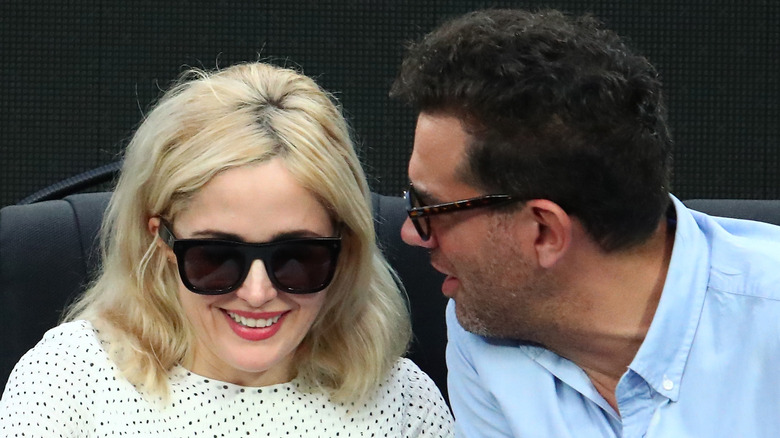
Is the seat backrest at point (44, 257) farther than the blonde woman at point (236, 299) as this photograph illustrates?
Yes

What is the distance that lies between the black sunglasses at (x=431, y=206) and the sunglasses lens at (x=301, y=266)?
143 mm

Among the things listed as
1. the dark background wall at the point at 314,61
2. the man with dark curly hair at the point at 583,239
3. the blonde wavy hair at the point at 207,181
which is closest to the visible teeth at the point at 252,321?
the blonde wavy hair at the point at 207,181

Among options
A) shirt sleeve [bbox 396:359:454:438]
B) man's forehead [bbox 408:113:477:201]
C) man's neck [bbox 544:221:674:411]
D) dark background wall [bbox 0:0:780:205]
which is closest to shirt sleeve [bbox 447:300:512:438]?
shirt sleeve [bbox 396:359:454:438]

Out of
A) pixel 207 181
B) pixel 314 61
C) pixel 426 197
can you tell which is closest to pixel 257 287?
pixel 207 181

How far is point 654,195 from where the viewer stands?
1447 mm

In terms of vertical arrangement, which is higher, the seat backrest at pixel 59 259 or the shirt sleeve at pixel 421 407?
the seat backrest at pixel 59 259

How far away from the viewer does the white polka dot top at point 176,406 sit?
5.05ft

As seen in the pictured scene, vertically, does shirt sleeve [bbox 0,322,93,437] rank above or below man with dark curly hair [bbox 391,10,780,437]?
below

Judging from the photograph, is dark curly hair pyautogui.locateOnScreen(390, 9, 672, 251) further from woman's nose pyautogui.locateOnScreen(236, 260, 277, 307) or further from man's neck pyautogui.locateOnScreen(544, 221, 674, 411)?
woman's nose pyautogui.locateOnScreen(236, 260, 277, 307)

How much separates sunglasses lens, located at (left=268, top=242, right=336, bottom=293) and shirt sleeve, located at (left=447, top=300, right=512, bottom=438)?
0.24m

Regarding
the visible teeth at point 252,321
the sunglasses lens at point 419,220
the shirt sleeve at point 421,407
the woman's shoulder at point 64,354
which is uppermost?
the sunglasses lens at point 419,220

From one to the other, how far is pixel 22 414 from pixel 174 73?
1.27 m

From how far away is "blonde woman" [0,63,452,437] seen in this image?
150cm

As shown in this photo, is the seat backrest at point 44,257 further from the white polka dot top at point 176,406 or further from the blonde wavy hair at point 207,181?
the white polka dot top at point 176,406
